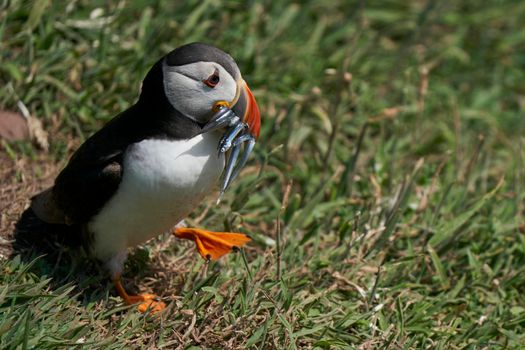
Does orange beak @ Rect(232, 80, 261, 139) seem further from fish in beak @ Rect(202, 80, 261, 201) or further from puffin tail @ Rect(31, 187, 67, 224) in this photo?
puffin tail @ Rect(31, 187, 67, 224)

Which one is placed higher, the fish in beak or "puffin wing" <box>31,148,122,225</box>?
the fish in beak

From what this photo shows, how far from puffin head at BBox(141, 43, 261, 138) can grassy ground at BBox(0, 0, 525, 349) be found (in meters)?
0.77

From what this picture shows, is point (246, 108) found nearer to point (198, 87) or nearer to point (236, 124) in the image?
point (236, 124)

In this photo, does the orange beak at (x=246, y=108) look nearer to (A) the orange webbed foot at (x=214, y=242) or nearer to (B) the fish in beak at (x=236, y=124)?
(B) the fish in beak at (x=236, y=124)

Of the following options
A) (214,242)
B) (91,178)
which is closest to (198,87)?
(91,178)

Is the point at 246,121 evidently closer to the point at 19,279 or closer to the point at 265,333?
the point at 265,333

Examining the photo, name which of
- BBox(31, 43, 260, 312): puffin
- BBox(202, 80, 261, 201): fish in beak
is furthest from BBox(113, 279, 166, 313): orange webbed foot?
BBox(202, 80, 261, 201): fish in beak

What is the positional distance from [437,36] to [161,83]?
12.1ft

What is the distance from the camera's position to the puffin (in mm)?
3742

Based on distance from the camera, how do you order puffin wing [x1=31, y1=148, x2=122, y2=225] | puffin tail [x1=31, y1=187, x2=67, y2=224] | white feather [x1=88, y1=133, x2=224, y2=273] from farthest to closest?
puffin tail [x1=31, y1=187, x2=67, y2=224], puffin wing [x1=31, y1=148, x2=122, y2=225], white feather [x1=88, y1=133, x2=224, y2=273]

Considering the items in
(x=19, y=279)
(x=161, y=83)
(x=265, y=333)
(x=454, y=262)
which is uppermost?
(x=161, y=83)

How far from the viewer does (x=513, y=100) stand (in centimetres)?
683

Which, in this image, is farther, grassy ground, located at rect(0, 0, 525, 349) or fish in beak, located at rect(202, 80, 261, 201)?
grassy ground, located at rect(0, 0, 525, 349)

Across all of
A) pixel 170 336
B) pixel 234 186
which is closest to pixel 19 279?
pixel 170 336
